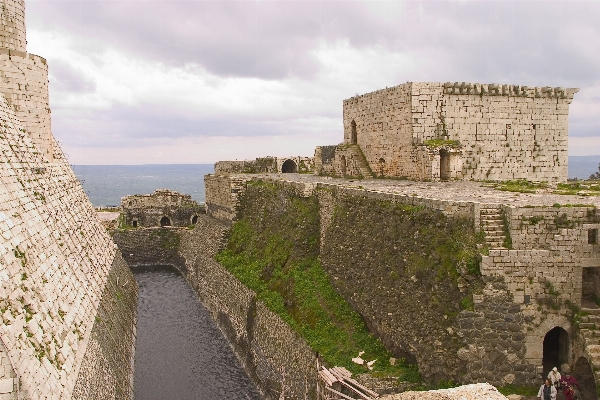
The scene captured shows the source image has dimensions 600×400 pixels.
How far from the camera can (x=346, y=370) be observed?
12031 mm

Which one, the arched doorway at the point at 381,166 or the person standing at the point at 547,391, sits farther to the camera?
the arched doorway at the point at 381,166

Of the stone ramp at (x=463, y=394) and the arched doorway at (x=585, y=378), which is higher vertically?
the stone ramp at (x=463, y=394)

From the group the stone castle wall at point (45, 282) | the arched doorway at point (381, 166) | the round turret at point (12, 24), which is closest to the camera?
the stone castle wall at point (45, 282)

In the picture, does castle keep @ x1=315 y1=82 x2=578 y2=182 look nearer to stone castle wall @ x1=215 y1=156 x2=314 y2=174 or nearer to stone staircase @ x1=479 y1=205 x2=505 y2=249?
stone staircase @ x1=479 y1=205 x2=505 y2=249

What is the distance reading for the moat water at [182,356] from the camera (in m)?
17.7

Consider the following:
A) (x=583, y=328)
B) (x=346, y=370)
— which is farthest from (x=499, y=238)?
(x=346, y=370)

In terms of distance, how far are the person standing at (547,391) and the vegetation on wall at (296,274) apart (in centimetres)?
257

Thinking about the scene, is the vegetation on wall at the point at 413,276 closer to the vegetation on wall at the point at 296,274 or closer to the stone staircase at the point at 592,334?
the vegetation on wall at the point at 296,274

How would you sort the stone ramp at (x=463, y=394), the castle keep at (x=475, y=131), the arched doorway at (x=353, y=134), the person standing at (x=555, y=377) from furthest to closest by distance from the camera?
→ the arched doorway at (x=353, y=134), the castle keep at (x=475, y=131), the person standing at (x=555, y=377), the stone ramp at (x=463, y=394)

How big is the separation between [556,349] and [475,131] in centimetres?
1179

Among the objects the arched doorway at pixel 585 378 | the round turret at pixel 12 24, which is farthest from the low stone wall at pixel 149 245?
the arched doorway at pixel 585 378

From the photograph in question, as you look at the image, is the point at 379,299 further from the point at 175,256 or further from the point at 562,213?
the point at 175,256

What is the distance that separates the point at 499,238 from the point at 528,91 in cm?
1295

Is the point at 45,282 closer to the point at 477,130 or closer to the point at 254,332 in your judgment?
the point at 254,332
